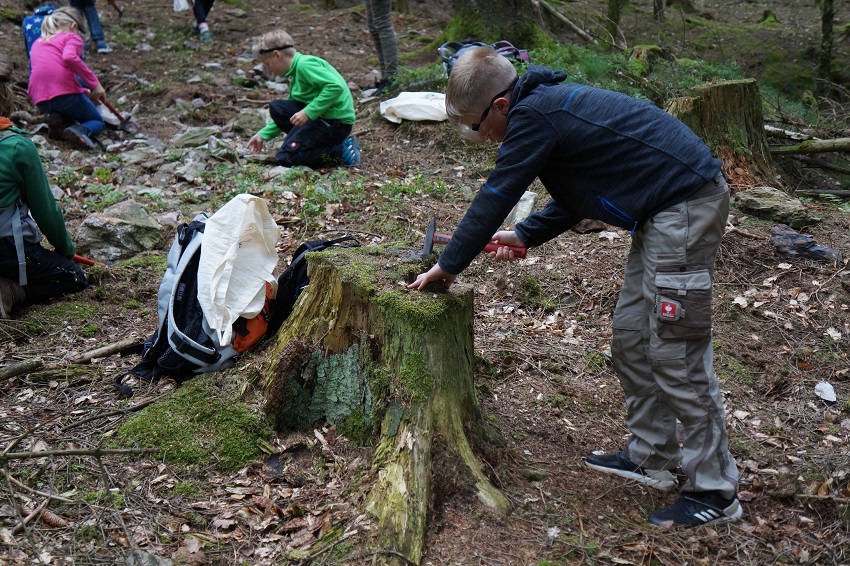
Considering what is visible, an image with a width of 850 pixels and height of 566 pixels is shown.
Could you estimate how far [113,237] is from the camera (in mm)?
5855

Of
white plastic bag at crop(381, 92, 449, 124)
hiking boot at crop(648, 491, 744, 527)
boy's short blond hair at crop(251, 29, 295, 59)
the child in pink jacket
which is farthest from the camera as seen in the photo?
the child in pink jacket

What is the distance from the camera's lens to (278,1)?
15961 millimetres

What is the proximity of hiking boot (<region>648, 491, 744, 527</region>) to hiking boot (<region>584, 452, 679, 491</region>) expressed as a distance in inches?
10.5

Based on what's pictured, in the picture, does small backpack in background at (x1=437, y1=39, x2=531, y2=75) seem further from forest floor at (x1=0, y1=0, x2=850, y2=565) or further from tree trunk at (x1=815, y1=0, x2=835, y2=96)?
tree trunk at (x1=815, y1=0, x2=835, y2=96)

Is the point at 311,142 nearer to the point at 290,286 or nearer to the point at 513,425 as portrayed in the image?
the point at 290,286

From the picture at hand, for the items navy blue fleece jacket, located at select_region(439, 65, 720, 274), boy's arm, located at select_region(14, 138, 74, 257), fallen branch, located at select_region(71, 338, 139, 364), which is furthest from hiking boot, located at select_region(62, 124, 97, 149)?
navy blue fleece jacket, located at select_region(439, 65, 720, 274)

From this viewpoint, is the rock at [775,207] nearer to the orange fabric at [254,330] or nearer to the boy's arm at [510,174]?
the boy's arm at [510,174]

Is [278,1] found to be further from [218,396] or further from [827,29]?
[218,396]

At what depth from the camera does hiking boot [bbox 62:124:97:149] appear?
8.80 metres

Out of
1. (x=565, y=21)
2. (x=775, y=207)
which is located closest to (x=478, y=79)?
(x=775, y=207)

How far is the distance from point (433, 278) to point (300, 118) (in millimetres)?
4873

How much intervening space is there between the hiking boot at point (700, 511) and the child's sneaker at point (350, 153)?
5.57 meters

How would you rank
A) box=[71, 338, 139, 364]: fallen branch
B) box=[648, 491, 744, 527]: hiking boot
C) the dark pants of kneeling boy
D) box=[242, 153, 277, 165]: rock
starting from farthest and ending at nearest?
1. box=[242, 153, 277, 165]: rock
2. the dark pants of kneeling boy
3. box=[71, 338, 139, 364]: fallen branch
4. box=[648, 491, 744, 527]: hiking boot

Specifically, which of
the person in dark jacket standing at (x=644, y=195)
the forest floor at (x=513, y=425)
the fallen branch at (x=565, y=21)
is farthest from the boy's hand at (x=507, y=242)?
the fallen branch at (x=565, y=21)
